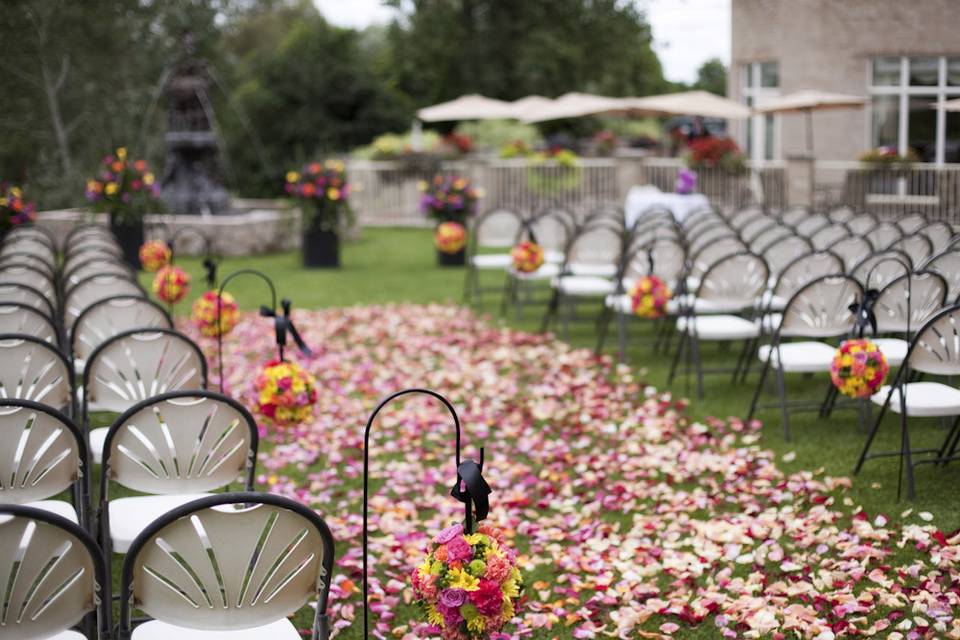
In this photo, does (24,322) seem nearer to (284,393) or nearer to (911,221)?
(284,393)

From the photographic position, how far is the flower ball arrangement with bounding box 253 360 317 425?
16.5 ft

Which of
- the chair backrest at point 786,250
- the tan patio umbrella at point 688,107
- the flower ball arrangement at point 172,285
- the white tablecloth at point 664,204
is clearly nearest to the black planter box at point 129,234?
Answer: the white tablecloth at point 664,204

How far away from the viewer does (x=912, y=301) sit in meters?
6.38

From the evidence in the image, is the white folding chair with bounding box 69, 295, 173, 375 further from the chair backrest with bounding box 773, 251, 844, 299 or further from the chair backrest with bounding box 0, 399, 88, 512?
the chair backrest with bounding box 773, 251, 844, 299

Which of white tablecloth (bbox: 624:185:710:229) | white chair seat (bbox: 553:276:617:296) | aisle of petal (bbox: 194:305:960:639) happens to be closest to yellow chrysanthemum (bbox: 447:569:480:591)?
aisle of petal (bbox: 194:305:960:639)

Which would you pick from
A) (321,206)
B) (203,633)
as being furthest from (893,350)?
(321,206)

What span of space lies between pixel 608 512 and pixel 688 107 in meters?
12.2

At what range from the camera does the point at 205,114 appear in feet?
60.3

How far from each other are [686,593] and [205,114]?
51.7 ft

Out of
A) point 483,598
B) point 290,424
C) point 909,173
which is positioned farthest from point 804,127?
point 483,598

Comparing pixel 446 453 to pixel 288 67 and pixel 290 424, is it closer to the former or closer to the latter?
pixel 290 424

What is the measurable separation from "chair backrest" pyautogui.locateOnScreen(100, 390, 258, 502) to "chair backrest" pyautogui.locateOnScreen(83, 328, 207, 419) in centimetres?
108

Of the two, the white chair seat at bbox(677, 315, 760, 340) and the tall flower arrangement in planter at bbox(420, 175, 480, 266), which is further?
the tall flower arrangement in planter at bbox(420, 175, 480, 266)

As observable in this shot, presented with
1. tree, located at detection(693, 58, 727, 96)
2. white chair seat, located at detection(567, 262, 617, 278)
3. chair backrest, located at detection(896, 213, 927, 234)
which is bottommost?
white chair seat, located at detection(567, 262, 617, 278)
